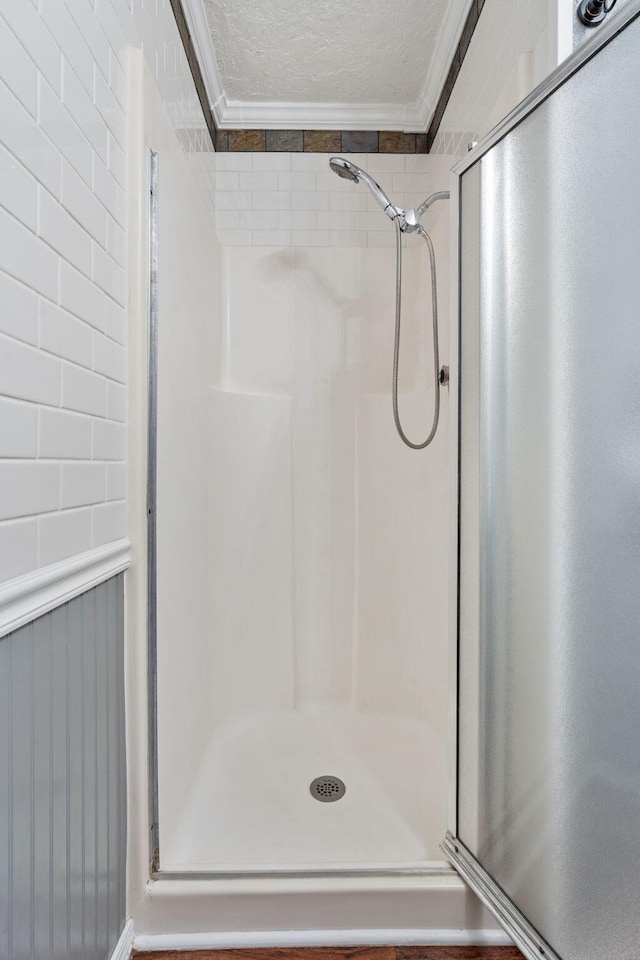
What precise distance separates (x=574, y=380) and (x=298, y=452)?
4.12 feet

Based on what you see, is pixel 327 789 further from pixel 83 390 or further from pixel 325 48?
pixel 325 48

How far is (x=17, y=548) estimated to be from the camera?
742 millimetres

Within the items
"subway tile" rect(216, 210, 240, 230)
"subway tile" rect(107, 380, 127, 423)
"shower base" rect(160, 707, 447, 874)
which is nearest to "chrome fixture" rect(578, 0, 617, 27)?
"subway tile" rect(107, 380, 127, 423)

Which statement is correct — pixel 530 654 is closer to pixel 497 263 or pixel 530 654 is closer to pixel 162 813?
pixel 497 263

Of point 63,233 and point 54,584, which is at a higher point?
point 63,233

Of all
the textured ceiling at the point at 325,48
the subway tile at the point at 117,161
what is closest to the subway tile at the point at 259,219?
the textured ceiling at the point at 325,48

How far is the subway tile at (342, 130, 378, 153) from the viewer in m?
Answer: 2.11

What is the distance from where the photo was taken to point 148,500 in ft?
3.98

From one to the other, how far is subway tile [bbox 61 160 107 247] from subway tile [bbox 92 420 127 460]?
0.32 m

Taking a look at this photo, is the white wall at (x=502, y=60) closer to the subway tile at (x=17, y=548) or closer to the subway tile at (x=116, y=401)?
the subway tile at (x=116, y=401)

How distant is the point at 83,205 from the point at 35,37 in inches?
8.7

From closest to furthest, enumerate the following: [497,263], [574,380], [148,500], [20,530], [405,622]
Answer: [20,530], [574,380], [497,263], [148,500], [405,622]

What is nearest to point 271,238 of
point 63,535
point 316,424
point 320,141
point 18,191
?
point 320,141

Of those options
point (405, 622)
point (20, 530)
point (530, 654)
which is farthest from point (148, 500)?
point (405, 622)
